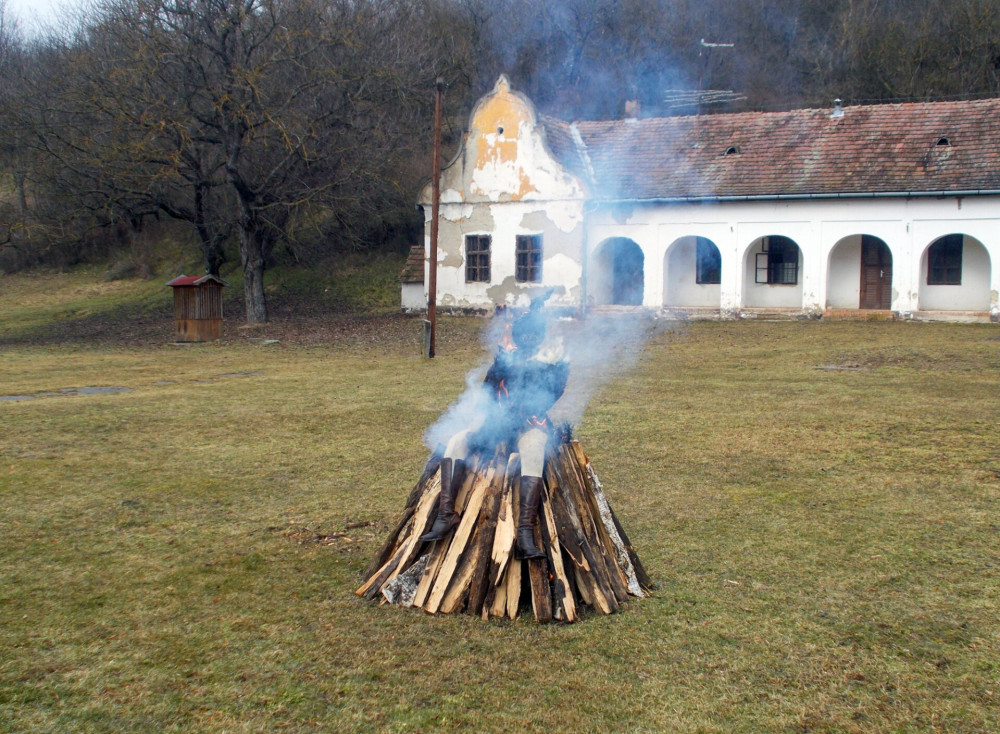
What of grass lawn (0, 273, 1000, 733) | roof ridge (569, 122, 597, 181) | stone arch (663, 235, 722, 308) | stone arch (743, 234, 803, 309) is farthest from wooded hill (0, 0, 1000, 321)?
grass lawn (0, 273, 1000, 733)

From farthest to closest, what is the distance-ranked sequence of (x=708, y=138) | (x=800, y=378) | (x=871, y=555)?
(x=708, y=138) < (x=800, y=378) < (x=871, y=555)

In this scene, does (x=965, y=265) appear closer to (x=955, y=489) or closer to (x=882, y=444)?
(x=882, y=444)

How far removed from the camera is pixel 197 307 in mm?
24359

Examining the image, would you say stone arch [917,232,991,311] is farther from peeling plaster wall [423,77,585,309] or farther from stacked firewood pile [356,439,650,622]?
stacked firewood pile [356,439,650,622]

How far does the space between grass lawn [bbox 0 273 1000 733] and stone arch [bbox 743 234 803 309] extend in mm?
14063

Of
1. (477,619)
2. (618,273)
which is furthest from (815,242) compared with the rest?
(477,619)

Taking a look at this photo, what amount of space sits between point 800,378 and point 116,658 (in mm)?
13175

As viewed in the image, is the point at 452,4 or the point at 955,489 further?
the point at 452,4

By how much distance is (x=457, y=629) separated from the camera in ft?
17.0

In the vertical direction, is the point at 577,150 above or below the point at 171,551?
above

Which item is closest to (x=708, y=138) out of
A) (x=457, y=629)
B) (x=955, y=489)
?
(x=955, y=489)

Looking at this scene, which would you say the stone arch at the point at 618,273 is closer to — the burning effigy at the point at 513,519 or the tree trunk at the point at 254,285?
the tree trunk at the point at 254,285

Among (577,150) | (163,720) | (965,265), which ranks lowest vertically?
(163,720)

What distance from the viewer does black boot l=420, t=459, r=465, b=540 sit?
18.1 feet
